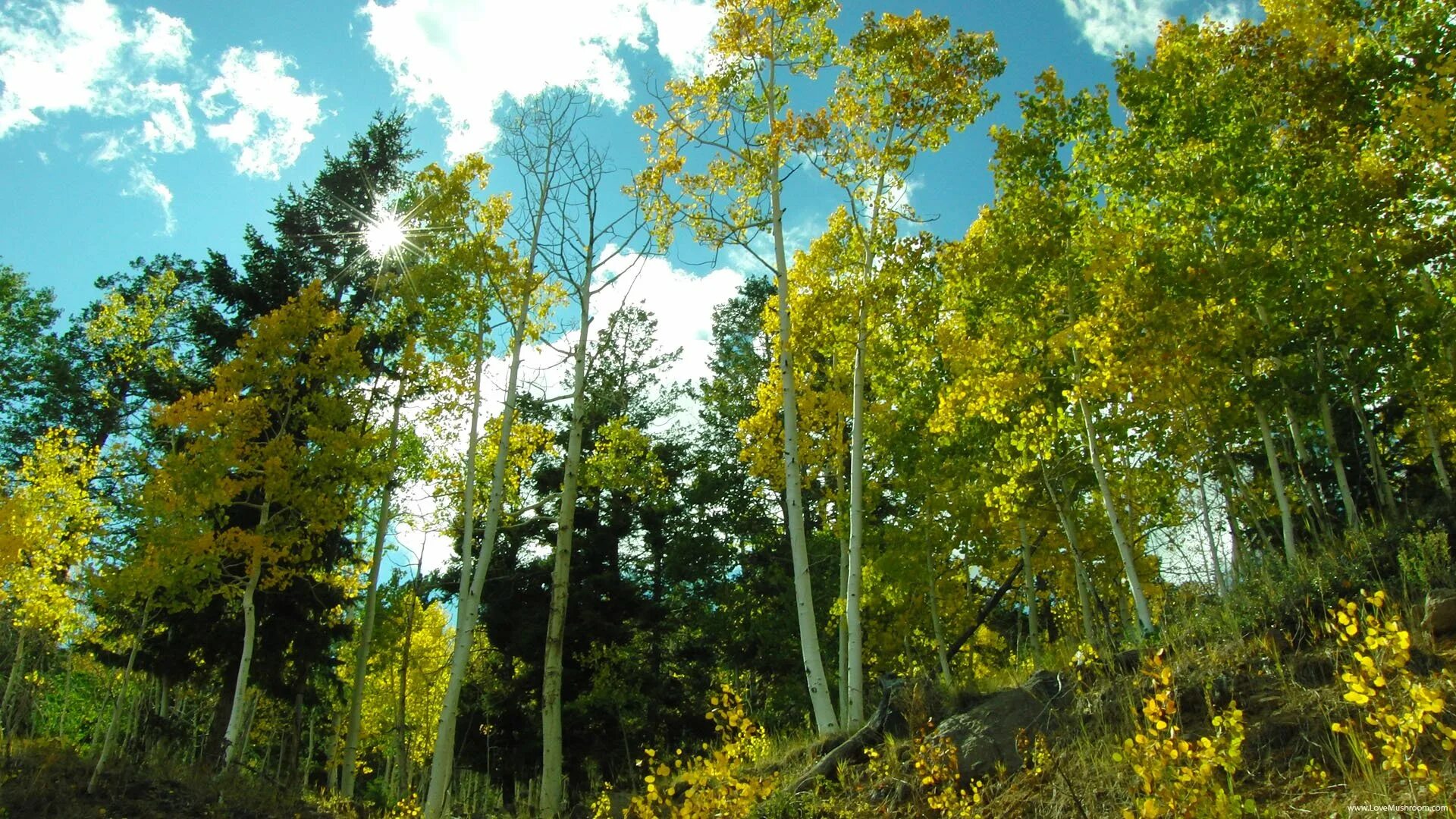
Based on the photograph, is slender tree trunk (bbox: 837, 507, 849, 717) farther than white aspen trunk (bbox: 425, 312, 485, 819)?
Yes


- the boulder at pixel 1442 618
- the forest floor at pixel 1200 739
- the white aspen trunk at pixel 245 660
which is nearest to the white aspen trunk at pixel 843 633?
the forest floor at pixel 1200 739

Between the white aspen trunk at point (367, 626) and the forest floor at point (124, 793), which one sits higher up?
the white aspen trunk at point (367, 626)

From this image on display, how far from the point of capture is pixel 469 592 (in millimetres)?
10734

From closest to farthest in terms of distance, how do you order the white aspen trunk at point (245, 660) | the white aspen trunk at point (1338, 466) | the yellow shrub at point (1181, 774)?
the yellow shrub at point (1181, 774), the white aspen trunk at point (1338, 466), the white aspen trunk at point (245, 660)

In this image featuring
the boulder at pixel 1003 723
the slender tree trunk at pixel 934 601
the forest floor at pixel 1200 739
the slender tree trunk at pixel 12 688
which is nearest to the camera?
the forest floor at pixel 1200 739

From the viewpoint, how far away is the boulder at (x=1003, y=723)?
5.69m

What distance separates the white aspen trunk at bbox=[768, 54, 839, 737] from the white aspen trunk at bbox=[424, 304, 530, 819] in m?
4.05

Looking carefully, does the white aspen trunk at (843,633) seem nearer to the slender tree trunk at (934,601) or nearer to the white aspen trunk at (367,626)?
the slender tree trunk at (934,601)

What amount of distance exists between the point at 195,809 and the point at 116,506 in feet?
33.9

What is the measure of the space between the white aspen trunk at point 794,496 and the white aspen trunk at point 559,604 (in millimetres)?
2954

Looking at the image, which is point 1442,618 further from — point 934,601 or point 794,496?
point 934,601

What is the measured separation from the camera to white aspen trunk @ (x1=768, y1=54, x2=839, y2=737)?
8469mm

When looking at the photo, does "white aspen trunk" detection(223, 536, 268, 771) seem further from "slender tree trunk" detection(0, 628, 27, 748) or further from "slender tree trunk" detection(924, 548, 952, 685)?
"slender tree trunk" detection(924, 548, 952, 685)

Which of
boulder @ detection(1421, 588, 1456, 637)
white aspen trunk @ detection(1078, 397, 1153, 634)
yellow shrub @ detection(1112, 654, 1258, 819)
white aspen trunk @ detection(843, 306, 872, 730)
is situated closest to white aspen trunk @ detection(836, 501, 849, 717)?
white aspen trunk @ detection(843, 306, 872, 730)
